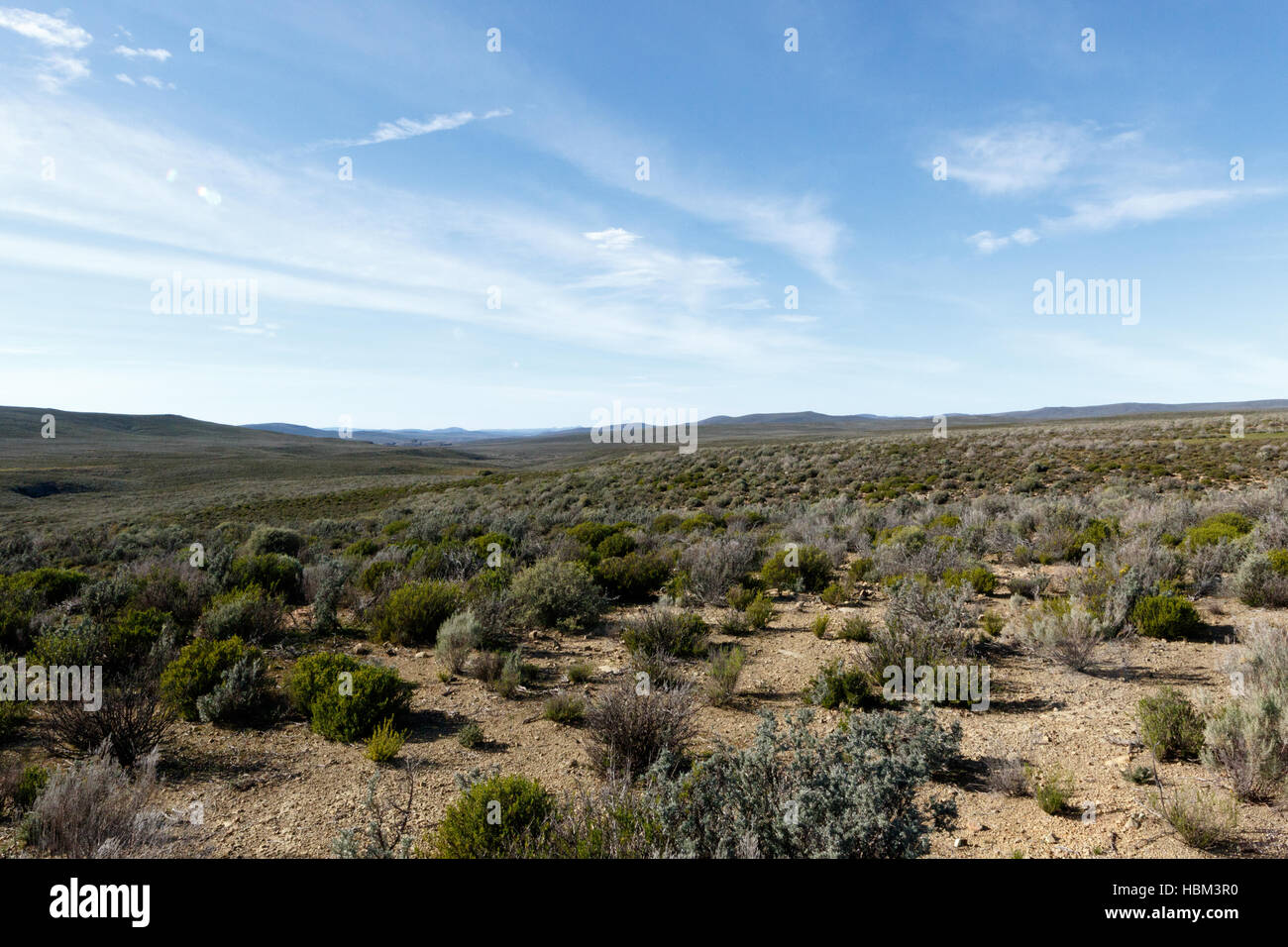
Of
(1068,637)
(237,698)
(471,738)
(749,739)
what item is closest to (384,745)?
(471,738)

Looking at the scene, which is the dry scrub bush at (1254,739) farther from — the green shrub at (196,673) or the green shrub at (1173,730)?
the green shrub at (196,673)

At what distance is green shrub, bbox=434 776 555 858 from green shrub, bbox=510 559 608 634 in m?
4.37

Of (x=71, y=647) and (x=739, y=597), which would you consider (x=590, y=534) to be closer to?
(x=739, y=597)

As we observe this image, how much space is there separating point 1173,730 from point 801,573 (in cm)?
521

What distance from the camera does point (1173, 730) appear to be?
4.11m

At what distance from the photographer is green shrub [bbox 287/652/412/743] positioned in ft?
15.8

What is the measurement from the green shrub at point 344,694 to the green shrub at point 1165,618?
7774 mm

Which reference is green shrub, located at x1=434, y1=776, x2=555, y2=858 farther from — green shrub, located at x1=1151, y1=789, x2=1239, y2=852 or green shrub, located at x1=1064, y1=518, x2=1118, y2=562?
green shrub, located at x1=1064, y1=518, x2=1118, y2=562

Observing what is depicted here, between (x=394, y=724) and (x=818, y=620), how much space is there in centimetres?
491

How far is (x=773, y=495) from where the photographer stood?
24.4 m

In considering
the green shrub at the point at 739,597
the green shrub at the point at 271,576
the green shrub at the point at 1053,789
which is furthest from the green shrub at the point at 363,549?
the green shrub at the point at 1053,789

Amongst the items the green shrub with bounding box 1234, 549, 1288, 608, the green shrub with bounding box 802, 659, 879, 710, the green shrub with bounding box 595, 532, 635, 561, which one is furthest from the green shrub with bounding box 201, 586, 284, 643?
the green shrub with bounding box 1234, 549, 1288, 608
